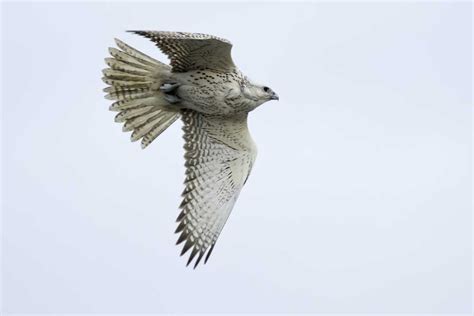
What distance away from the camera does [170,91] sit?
1366 cm

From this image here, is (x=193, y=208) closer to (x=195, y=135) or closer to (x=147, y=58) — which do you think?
(x=195, y=135)

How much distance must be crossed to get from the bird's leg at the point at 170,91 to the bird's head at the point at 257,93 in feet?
2.70

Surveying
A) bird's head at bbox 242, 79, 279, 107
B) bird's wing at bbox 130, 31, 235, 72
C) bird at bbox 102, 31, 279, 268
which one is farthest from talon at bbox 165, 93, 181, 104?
bird's head at bbox 242, 79, 279, 107

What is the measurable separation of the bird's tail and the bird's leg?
7cm

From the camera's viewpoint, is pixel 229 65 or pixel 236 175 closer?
pixel 229 65

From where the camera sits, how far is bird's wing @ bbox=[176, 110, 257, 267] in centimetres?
1385

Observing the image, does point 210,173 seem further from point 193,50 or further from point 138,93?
point 193,50

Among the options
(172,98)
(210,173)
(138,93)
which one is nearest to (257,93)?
(172,98)

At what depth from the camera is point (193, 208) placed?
13.9 m

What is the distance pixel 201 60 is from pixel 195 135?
1.24m

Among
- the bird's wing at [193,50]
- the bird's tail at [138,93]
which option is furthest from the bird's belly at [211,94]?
the bird's tail at [138,93]

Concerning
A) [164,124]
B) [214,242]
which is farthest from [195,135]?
[214,242]

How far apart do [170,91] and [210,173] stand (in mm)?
1227

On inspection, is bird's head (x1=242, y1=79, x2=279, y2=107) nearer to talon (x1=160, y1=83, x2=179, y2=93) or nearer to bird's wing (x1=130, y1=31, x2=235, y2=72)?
bird's wing (x1=130, y1=31, x2=235, y2=72)
